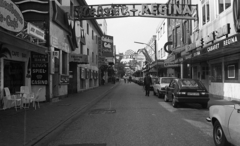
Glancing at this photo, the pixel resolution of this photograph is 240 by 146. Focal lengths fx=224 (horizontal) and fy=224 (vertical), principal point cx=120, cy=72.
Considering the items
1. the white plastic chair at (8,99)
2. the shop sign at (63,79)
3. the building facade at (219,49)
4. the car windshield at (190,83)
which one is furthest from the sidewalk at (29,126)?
the building facade at (219,49)

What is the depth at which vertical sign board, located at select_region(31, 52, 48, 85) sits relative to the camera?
12.8m

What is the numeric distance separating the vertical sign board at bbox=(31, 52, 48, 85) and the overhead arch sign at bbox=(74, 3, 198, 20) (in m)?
6.57

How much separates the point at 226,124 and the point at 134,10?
14.5m

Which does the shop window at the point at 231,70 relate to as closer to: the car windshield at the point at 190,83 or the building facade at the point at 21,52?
the car windshield at the point at 190,83

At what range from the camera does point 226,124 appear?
14.2 feet

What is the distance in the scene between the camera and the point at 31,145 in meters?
5.34

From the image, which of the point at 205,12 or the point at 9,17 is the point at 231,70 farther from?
the point at 9,17

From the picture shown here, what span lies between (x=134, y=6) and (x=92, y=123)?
12.2 meters

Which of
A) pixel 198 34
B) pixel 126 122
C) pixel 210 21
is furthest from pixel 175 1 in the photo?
pixel 126 122

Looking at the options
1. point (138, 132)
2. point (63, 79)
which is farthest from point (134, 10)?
point (138, 132)

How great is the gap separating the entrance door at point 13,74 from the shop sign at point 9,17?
106 inches

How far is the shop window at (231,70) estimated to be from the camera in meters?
13.5

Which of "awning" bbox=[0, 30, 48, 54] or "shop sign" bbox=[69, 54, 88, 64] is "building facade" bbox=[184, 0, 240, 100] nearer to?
"shop sign" bbox=[69, 54, 88, 64]

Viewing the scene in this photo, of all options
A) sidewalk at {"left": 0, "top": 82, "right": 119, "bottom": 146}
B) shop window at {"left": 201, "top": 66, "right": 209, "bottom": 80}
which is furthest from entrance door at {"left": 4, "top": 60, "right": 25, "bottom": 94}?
shop window at {"left": 201, "top": 66, "right": 209, "bottom": 80}
